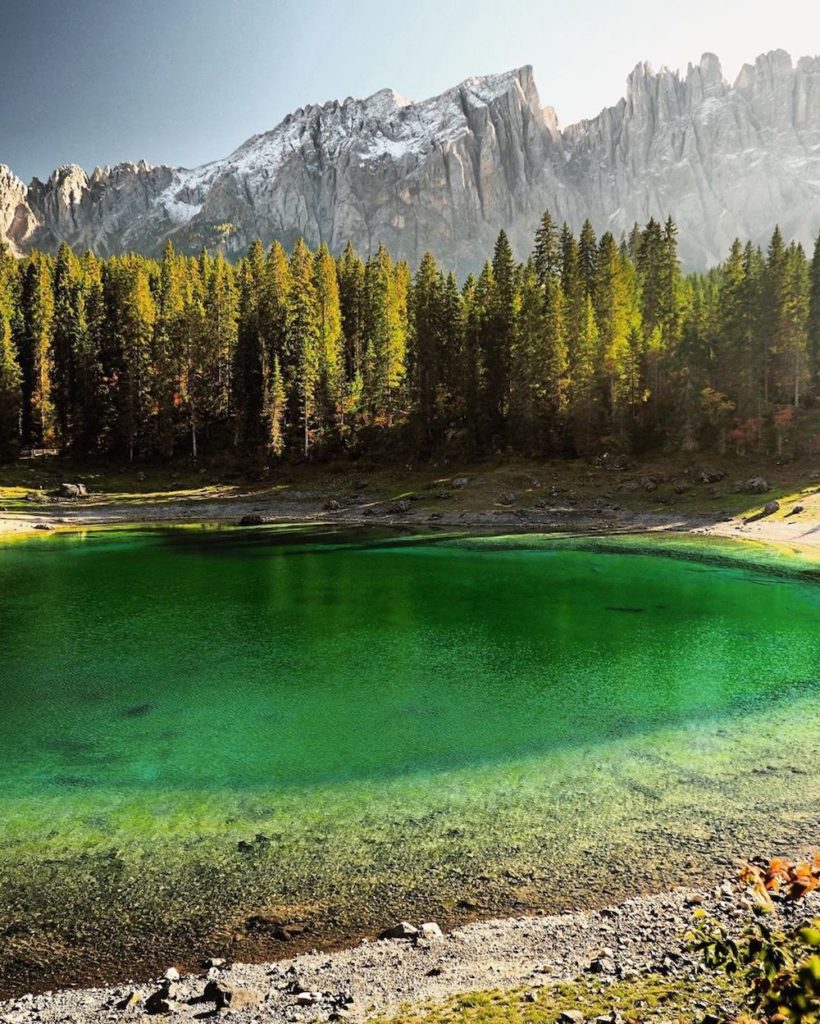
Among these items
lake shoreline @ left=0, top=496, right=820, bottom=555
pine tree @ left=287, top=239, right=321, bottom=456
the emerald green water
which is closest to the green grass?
the emerald green water

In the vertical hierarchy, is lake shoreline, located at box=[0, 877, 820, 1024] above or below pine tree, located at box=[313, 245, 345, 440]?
below

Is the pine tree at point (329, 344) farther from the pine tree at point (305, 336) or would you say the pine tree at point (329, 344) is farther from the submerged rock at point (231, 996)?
the submerged rock at point (231, 996)

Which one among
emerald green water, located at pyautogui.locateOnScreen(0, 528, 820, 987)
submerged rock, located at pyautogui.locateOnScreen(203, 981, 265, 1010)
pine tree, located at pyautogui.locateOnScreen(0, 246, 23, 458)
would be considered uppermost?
pine tree, located at pyautogui.locateOnScreen(0, 246, 23, 458)

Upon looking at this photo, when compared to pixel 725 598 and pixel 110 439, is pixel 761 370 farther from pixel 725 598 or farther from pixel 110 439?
pixel 110 439

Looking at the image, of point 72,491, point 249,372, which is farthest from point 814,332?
point 72,491

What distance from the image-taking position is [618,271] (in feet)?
258

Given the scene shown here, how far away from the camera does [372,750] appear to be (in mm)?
16359

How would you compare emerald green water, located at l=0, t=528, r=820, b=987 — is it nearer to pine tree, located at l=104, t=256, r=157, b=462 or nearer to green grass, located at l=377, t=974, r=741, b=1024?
green grass, located at l=377, t=974, r=741, b=1024

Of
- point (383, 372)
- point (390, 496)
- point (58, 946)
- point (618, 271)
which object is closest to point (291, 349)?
point (383, 372)

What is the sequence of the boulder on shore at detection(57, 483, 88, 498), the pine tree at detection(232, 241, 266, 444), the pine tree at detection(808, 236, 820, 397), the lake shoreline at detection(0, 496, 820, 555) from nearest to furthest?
the lake shoreline at detection(0, 496, 820, 555), the boulder on shore at detection(57, 483, 88, 498), the pine tree at detection(808, 236, 820, 397), the pine tree at detection(232, 241, 266, 444)

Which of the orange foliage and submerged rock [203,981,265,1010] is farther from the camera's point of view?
submerged rock [203,981,265,1010]

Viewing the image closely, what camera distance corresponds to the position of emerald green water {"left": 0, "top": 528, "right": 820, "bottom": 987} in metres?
10.7

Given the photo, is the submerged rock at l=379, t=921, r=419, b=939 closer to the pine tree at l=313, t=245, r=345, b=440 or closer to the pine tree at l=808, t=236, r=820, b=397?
the pine tree at l=313, t=245, r=345, b=440

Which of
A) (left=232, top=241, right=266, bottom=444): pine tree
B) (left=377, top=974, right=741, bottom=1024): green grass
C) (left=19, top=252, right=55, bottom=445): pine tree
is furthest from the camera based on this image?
→ (left=232, top=241, right=266, bottom=444): pine tree
